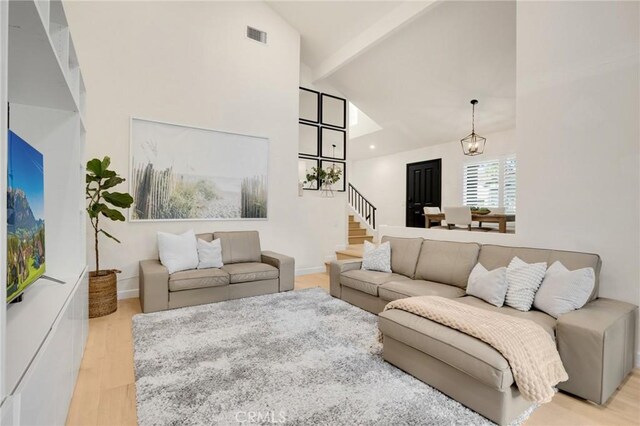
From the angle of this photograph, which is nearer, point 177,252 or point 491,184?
point 177,252

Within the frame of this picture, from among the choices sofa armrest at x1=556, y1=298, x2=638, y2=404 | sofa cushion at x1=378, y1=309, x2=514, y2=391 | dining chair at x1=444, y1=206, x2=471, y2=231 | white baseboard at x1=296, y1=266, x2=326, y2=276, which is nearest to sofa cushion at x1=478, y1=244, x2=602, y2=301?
sofa armrest at x1=556, y1=298, x2=638, y2=404

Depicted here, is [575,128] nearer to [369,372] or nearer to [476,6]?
[476,6]

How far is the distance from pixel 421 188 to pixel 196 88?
19.4 feet

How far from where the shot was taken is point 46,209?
2.32 metres

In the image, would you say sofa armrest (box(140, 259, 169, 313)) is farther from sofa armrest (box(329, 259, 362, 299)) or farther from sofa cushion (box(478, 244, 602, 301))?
sofa cushion (box(478, 244, 602, 301))

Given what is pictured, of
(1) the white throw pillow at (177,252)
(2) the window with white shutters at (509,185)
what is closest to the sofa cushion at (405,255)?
(1) the white throw pillow at (177,252)

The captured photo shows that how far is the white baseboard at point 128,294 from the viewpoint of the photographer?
4.11 m

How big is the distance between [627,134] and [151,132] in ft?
16.6

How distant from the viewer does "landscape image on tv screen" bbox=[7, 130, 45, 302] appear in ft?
4.85

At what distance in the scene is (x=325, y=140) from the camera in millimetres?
6227

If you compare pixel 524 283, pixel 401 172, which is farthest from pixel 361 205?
pixel 524 283

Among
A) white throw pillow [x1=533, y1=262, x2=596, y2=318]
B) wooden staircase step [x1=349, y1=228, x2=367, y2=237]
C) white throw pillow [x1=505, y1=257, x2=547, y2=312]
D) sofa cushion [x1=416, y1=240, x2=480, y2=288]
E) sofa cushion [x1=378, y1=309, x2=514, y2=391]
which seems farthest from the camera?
wooden staircase step [x1=349, y1=228, x2=367, y2=237]

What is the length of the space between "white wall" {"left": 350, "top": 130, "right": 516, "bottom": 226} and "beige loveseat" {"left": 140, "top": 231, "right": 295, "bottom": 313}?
193 inches

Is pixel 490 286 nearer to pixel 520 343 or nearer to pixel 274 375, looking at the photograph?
pixel 520 343
